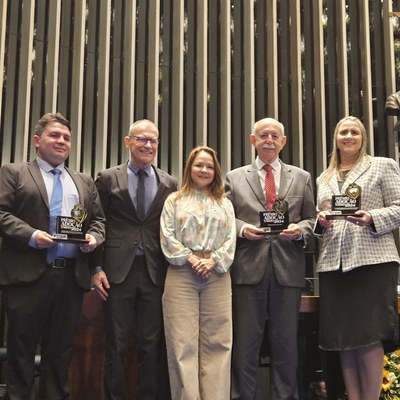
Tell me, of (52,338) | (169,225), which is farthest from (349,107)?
(52,338)

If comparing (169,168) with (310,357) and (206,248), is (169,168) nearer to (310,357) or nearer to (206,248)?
(310,357)

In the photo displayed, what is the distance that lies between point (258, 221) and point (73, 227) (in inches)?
32.7

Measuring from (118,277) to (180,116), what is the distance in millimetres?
3259

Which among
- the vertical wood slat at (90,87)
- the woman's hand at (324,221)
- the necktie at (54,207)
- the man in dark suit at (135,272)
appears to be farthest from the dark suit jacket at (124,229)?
the vertical wood slat at (90,87)

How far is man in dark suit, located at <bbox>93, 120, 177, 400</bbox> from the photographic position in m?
2.61

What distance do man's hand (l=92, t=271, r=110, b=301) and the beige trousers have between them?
0.26 m

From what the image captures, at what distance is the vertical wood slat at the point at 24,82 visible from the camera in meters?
5.18

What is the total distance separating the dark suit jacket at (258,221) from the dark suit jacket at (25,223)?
631 millimetres

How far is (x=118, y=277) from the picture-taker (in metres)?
2.66

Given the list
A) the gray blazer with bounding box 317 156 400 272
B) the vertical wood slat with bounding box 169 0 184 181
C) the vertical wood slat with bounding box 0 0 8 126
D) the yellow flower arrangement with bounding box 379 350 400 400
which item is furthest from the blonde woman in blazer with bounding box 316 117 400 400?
the vertical wood slat with bounding box 0 0 8 126

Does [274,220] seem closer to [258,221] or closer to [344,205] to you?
[258,221]

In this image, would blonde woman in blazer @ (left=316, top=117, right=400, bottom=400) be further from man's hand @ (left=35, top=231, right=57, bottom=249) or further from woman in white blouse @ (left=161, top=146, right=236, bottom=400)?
man's hand @ (left=35, top=231, right=57, bottom=249)

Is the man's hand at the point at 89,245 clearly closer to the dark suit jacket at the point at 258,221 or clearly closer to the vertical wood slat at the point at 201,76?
the dark suit jacket at the point at 258,221

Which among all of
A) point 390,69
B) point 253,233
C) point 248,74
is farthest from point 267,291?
point 390,69
